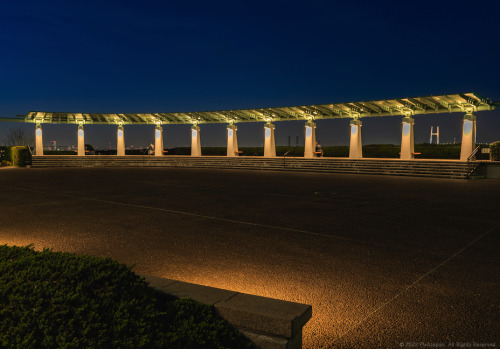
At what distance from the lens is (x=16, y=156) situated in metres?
33.7

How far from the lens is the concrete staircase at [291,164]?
22719mm

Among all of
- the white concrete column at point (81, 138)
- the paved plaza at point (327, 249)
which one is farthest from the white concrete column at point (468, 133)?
the white concrete column at point (81, 138)

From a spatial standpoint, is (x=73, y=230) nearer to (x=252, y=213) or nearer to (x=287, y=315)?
(x=252, y=213)

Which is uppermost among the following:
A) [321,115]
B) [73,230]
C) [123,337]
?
[321,115]

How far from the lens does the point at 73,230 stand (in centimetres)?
735

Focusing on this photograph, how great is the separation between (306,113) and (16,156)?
28270mm

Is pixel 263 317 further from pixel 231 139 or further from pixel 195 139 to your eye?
pixel 195 139

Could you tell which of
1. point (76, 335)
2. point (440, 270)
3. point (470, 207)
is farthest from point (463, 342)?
point (470, 207)

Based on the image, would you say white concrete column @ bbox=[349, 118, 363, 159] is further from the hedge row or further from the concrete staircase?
the hedge row

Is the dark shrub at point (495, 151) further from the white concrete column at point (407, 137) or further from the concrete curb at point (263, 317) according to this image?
the concrete curb at point (263, 317)

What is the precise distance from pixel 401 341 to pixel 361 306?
0.72m

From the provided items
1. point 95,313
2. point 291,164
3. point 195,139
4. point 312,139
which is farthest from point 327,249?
point 195,139

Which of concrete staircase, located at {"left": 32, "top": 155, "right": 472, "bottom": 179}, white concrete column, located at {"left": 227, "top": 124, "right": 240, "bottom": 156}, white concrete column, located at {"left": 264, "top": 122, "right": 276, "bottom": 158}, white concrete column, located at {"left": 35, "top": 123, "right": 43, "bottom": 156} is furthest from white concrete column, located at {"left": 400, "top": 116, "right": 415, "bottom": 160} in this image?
white concrete column, located at {"left": 35, "top": 123, "right": 43, "bottom": 156}

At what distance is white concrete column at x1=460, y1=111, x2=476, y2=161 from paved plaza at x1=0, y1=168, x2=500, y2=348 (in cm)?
1488
